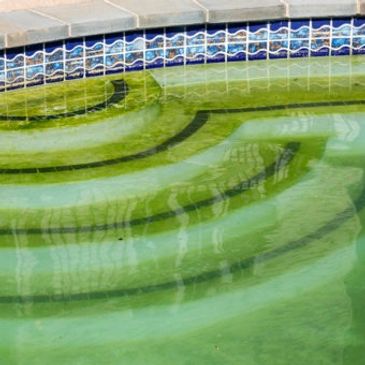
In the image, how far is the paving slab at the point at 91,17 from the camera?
6305 mm

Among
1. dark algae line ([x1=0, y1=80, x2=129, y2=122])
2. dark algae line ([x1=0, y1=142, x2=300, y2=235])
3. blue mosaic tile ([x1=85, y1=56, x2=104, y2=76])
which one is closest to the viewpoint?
dark algae line ([x1=0, y1=142, x2=300, y2=235])

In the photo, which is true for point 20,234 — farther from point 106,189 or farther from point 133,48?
point 133,48

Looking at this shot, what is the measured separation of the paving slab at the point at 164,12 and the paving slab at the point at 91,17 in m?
0.07

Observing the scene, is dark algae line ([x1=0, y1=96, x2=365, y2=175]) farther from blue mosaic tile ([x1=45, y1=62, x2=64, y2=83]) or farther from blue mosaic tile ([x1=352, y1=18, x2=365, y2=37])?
blue mosaic tile ([x1=352, y1=18, x2=365, y2=37])

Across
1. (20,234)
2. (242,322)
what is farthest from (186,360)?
(20,234)

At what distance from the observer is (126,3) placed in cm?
671

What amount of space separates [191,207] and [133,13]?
2.09 m

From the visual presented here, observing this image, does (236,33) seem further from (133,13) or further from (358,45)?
(358,45)

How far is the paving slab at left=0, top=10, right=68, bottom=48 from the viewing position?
6.06 m

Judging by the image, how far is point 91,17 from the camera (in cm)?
640

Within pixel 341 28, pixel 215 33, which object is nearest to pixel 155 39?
pixel 215 33

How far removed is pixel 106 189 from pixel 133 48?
185 centimetres

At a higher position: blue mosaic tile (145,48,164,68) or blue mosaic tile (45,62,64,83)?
blue mosaic tile (145,48,164,68)

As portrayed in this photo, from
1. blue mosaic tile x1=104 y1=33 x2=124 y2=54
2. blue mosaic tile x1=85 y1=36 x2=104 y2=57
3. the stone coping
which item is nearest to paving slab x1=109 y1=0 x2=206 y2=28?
the stone coping
